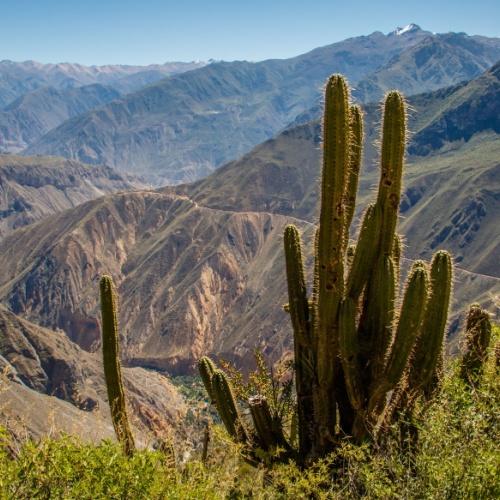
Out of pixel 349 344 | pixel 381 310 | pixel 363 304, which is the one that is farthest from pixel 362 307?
pixel 349 344

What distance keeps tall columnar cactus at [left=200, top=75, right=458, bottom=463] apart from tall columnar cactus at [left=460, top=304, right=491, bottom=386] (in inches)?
36.9

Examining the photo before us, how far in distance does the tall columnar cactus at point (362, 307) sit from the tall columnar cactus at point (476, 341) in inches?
36.9

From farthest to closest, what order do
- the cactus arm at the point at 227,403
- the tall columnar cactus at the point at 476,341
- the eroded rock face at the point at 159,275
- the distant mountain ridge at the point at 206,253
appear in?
the eroded rock face at the point at 159,275
the distant mountain ridge at the point at 206,253
the cactus arm at the point at 227,403
the tall columnar cactus at the point at 476,341

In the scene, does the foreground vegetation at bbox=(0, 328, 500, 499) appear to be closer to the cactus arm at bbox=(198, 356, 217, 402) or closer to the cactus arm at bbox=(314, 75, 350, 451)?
the cactus arm at bbox=(314, 75, 350, 451)

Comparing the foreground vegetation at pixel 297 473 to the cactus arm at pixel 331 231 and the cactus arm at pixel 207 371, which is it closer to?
the cactus arm at pixel 331 231

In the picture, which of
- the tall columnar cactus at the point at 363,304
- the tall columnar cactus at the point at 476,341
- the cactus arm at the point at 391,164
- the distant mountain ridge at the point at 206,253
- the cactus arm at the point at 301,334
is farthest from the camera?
the distant mountain ridge at the point at 206,253

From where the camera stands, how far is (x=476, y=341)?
1381 cm

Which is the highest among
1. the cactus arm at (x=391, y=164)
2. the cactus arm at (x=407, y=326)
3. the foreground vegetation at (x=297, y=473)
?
the cactus arm at (x=391, y=164)

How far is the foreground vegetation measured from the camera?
349 inches

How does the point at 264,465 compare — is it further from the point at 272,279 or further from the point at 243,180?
the point at 243,180

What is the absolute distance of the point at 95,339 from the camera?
391ft

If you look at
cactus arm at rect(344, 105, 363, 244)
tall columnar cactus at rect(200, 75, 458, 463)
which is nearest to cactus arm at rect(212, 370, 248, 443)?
tall columnar cactus at rect(200, 75, 458, 463)

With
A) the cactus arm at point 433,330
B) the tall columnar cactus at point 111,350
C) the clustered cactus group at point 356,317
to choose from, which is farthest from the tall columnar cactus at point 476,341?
the tall columnar cactus at point 111,350

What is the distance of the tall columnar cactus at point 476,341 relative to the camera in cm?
1362
